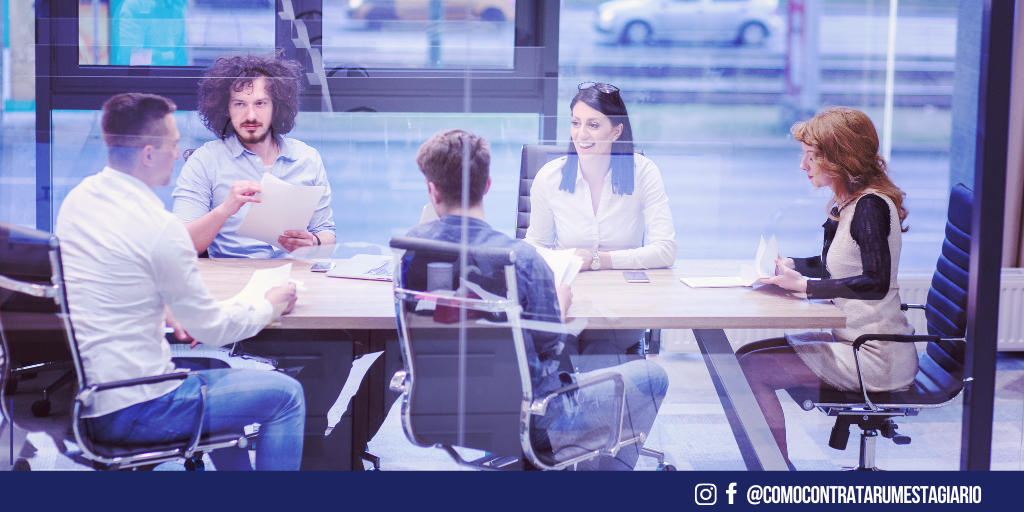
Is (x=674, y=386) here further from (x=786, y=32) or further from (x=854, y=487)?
(x=786, y=32)

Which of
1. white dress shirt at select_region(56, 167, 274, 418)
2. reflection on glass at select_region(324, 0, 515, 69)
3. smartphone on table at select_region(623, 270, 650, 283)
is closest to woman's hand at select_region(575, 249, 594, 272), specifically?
smartphone on table at select_region(623, 270, 650, 283)

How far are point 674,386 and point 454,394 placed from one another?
637 millimetres

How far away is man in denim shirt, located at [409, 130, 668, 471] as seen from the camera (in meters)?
1.81

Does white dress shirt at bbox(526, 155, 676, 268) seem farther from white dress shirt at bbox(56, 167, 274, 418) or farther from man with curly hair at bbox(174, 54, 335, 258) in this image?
white dress shirt at bbox(56, 167, 274, 418)

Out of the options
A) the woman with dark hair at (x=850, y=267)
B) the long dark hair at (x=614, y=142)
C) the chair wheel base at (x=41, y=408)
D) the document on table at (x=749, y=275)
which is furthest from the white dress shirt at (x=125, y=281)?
the woman with dark hair at (x=850, y=267)

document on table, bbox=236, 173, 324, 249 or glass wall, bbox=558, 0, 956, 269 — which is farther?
glass wall, bbox=558, 0, 956, 269

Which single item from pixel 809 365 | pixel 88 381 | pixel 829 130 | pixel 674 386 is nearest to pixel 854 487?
pixel 809 365

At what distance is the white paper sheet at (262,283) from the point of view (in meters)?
1.95

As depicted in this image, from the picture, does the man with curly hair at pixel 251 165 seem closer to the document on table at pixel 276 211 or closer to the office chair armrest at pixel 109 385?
the document on table at pixel 276 211

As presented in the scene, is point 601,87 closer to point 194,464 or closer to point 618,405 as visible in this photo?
point 618,405

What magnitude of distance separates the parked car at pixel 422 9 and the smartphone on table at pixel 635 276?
81 centimetres

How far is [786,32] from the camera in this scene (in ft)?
7.63

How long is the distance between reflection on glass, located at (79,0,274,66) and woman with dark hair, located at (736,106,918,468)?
1579 millimetres

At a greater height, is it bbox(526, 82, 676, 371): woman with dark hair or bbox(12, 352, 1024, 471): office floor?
bbox(526, 82, 676, 371): woman with dark hair
